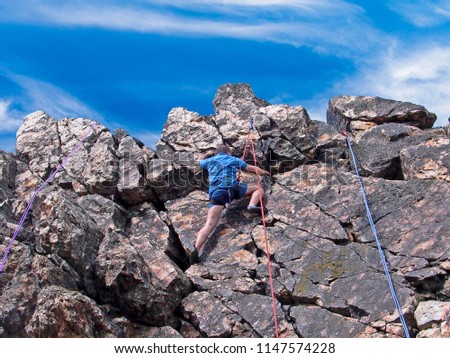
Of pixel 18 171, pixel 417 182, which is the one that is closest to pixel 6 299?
pixel 18 171

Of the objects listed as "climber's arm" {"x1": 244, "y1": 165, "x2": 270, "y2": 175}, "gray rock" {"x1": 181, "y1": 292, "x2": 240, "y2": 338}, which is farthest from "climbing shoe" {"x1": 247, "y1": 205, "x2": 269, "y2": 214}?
"gray rock" {"x1": 181, "y1": 292, "x2": 240, "y2": 338}

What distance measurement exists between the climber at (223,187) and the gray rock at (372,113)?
3.81 m

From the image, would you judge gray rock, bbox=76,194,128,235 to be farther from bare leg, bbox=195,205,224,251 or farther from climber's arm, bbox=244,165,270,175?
climber's arm, bbox=244,165,270,175

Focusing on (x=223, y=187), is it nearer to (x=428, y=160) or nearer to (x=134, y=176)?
(x=134, y=176)

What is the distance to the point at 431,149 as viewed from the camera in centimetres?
1573

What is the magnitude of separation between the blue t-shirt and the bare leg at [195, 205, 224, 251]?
600 mm

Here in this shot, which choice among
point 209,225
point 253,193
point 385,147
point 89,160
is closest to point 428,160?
point 385,147

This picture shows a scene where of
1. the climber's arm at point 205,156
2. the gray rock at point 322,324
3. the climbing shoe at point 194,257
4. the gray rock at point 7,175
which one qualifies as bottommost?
the gray rock at point 322,324

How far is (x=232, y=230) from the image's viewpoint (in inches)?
598

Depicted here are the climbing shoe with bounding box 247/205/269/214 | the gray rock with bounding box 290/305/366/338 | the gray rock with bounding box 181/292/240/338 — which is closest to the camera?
the gray rock with bounding box 290/305/366/338

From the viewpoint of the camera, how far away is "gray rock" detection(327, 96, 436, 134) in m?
17.7

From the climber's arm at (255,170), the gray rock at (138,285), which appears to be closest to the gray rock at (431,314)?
the gray rock at (138,285)

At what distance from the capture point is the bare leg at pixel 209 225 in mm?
14578

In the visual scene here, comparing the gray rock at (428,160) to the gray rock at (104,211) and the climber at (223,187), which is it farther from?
the gray rock at (104,211)
